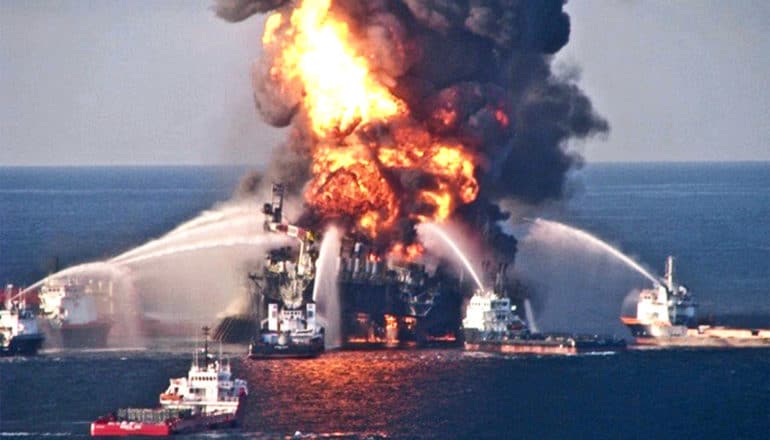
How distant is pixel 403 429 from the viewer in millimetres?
190250

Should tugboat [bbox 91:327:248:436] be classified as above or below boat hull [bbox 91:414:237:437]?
above

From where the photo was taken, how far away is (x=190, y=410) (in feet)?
620

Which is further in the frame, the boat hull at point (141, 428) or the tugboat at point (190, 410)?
the tugboat at point (190, 410)

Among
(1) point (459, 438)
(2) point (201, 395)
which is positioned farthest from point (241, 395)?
(1) point (459, 438)

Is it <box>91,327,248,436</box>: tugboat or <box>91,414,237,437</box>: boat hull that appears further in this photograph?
<box>91,327,248,436</box>: tugboat

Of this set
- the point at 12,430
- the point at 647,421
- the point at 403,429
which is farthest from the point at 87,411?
the point at 647,421

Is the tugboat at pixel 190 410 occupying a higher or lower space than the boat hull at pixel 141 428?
higher

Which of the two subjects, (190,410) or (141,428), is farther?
(190,410)

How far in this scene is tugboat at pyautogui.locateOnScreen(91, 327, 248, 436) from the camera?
7279 inches

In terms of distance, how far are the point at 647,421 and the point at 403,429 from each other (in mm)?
19210

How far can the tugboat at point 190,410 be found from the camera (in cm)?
18488

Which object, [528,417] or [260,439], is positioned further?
[528,417]

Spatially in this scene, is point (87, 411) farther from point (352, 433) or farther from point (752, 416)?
point (752, 416)

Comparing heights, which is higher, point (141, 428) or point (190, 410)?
point (190, 410)
